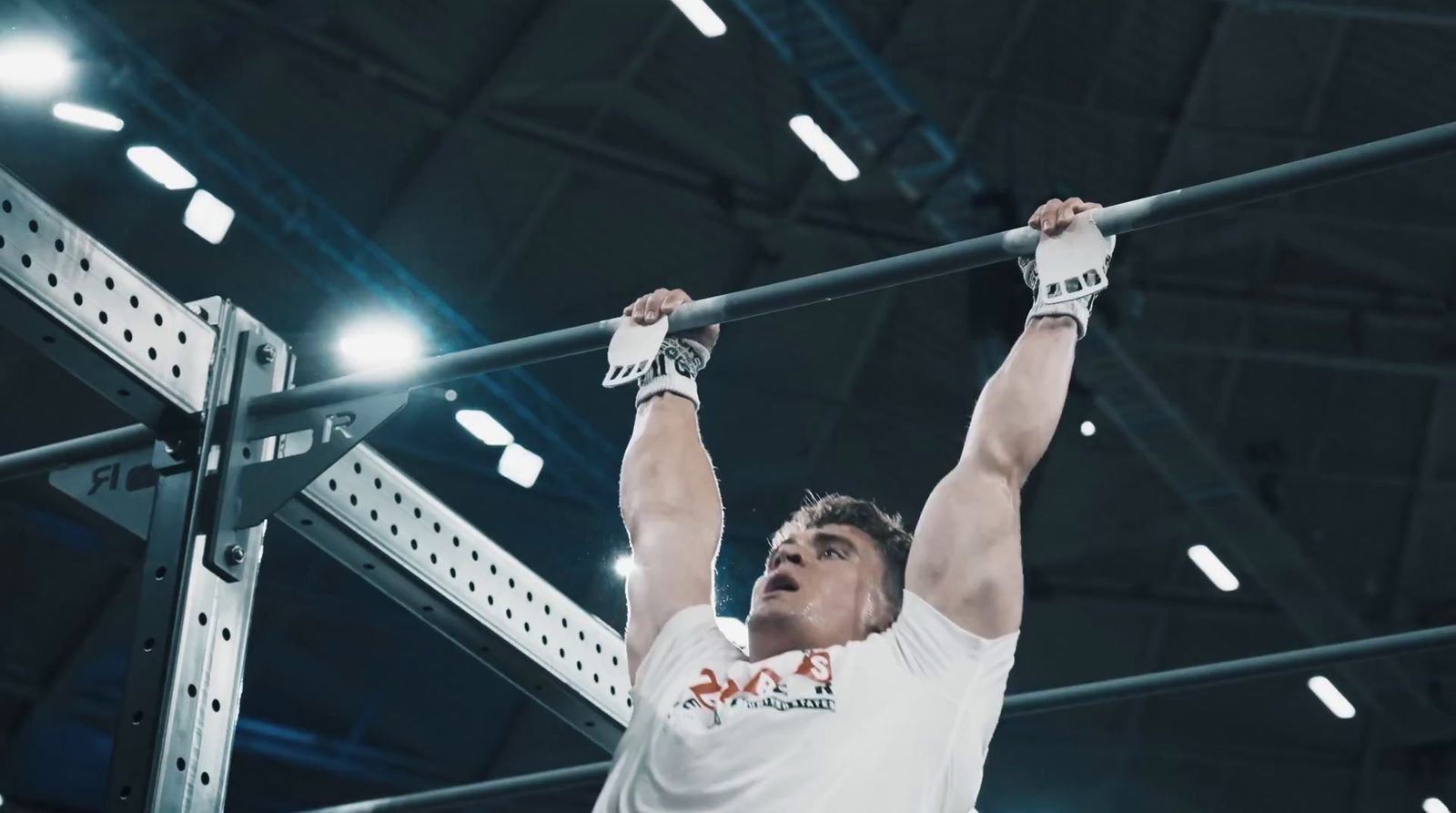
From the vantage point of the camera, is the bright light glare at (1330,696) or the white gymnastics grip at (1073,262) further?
the bright light glare at (1330,696)

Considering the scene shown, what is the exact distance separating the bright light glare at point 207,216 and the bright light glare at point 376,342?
82 cm

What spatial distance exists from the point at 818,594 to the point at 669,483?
346mm

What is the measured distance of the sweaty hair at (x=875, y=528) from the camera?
330 centimetres

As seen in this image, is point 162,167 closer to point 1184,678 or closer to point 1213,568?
point 1213,568

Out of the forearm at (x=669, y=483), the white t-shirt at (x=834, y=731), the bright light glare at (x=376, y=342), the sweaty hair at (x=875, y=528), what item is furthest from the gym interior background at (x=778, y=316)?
the white t-shirt at (x=834, y=731)

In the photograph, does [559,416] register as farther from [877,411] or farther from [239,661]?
[239,661]

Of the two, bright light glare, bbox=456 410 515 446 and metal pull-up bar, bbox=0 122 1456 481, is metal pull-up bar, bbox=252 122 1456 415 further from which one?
bright light glare, bbox=456 410 515 446

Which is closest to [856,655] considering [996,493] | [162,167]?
[996,493]

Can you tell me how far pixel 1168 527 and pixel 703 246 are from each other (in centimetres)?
348

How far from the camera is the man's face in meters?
3.14

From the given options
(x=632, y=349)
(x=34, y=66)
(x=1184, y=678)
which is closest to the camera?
(x=632, y=349)

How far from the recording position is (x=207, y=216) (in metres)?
9.80

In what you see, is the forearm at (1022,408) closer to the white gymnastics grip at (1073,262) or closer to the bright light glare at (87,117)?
the white gymnastics grip at (1073,262)

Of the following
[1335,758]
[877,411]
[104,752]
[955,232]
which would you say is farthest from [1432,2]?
[104,752]
